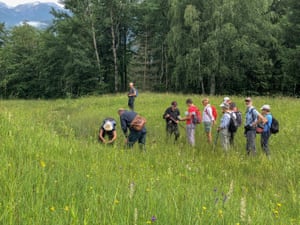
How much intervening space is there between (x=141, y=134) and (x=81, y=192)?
5.38 meters

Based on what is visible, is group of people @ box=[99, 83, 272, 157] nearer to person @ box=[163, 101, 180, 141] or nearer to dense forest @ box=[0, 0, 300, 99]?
person @ box=[163, 101, 180, 141]

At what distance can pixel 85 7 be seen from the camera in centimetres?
3728

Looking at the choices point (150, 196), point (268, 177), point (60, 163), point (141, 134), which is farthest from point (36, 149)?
point (268, 177)

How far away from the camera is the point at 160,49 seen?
148ft

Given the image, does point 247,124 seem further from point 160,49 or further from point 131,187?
point 160,49

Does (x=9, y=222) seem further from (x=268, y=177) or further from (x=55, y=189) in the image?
(x=268, y=177)

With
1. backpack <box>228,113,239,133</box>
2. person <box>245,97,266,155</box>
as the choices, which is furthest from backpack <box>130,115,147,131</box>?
person <box>245,97,266,155</box>

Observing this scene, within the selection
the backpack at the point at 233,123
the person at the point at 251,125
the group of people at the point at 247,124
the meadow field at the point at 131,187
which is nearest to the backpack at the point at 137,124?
the meadow field at the point at 131,187

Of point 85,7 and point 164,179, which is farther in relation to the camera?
point 85,7

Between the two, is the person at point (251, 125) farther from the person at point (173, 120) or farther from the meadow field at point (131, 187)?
the person at point (173, 120)

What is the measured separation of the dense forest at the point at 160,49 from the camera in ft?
100

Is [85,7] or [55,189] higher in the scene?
[85,7]

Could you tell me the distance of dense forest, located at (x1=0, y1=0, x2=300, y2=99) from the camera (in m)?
30.5

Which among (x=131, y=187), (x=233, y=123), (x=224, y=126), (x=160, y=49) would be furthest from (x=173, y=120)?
(x=160, y=49)
